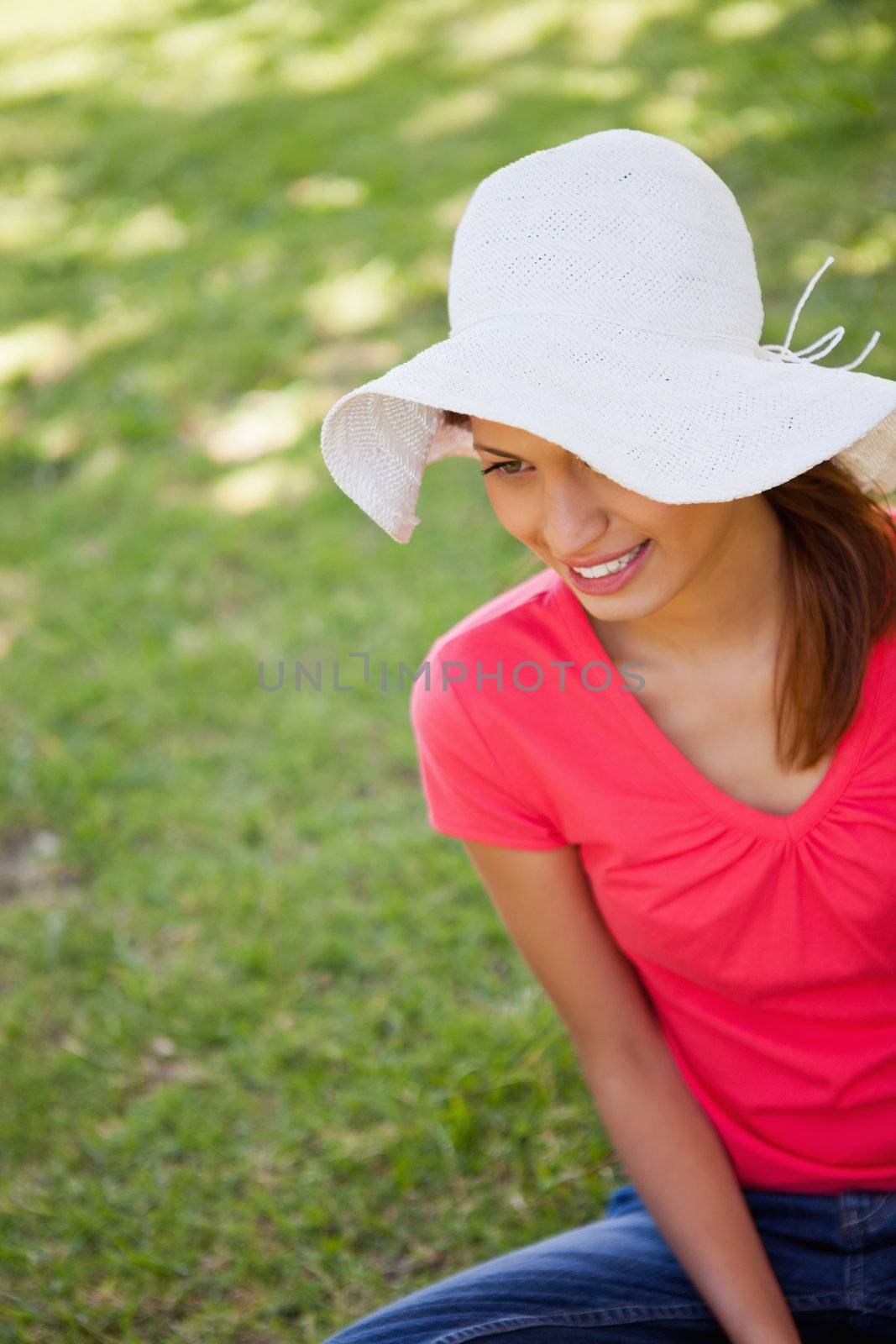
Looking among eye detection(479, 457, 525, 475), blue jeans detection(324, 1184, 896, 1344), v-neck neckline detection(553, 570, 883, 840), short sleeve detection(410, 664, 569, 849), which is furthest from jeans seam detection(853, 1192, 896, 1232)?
eye detection(479, 457, 525, 475)

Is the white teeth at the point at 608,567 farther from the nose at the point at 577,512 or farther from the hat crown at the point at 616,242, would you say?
the hat crown at the point at 616,242

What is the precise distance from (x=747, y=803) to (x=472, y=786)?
14.6 inches

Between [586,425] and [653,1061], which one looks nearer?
[586,425]

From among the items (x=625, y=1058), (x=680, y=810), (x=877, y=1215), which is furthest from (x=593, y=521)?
(x=877, y=1215)

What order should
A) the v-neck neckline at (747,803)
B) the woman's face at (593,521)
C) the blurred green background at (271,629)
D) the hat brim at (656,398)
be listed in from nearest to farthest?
the hat brim at (656,398)
the woman's face at (593,521)
the v-neck neckline at (747,803)
the blurred green background at (271,629)

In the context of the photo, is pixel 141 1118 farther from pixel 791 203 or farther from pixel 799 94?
pixel 799 94

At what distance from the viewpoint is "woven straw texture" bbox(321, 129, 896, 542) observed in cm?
141

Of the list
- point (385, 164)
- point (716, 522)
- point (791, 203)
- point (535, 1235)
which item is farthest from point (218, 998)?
point (385, 164)

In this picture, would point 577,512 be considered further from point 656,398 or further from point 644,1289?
point 644,1289

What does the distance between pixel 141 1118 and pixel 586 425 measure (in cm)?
194

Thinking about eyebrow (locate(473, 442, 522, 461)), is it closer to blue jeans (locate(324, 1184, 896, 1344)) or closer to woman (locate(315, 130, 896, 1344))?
woman (locate(315, 130, 896, 1344))

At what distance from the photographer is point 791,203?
5.16m

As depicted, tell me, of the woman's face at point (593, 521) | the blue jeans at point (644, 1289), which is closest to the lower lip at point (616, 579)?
the woman's face at point (593, 521)

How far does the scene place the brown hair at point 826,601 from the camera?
1755 mm
